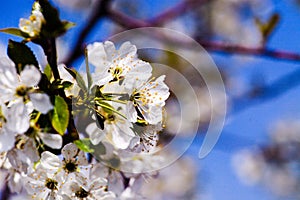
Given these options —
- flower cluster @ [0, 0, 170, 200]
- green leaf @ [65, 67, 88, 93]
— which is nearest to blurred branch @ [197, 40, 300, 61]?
flower cluster @ [0, 0, 170, 200]

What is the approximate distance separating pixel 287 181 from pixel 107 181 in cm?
395

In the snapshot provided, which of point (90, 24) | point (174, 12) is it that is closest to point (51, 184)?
point (90, 24)

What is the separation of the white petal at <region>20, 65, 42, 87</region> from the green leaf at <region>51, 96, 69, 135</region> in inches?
1.5

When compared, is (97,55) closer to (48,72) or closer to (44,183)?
(48,72)

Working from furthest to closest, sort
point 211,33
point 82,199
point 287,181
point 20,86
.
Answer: point 287,181
point 211,33
point 82,199
point 20,86

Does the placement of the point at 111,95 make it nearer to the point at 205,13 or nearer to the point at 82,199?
the point at 82,199

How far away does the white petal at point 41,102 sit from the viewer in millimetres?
512

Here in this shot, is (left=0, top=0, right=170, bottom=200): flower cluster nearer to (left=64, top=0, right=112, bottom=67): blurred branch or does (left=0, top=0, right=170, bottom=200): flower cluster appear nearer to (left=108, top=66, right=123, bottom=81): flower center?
(left=108, top=66, right=123, bottom=81): flower center

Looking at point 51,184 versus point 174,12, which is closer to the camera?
point 51,184

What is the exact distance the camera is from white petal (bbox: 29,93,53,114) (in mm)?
512

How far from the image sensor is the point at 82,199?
2.10 feet

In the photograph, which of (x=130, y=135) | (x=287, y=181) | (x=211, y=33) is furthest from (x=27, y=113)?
(x=287, y=181)

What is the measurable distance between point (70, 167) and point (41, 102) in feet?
0.51

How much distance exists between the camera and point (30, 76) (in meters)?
0.52
